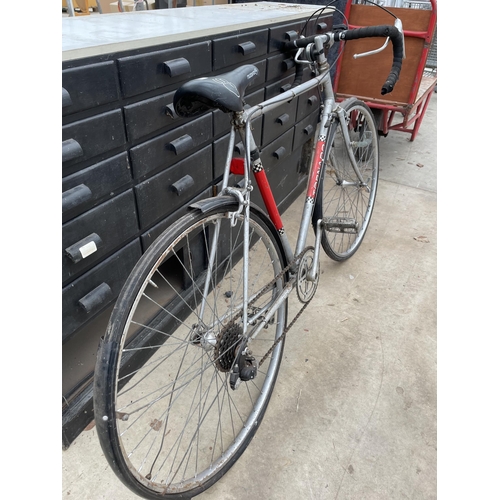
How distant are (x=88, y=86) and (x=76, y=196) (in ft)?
1.10

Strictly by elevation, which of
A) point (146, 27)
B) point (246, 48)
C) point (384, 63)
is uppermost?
point (146, 27)

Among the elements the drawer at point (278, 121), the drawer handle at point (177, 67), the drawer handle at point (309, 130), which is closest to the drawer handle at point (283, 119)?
the drawer at point (278, 121)

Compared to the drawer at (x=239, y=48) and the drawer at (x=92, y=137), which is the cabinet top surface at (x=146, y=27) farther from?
the drawer at (x=92, y=137)

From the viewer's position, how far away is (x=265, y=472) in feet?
5.15

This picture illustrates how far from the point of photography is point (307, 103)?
279 cm

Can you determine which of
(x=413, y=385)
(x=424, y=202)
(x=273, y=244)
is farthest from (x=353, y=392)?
(x=424, y=202)

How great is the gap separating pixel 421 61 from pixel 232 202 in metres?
2.77

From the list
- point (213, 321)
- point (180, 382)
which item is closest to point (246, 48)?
Answer: point (213, 321)

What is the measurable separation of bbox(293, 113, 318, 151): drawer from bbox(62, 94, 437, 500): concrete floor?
2.26 ft

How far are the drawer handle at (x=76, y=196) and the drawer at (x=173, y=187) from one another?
0.26 metres

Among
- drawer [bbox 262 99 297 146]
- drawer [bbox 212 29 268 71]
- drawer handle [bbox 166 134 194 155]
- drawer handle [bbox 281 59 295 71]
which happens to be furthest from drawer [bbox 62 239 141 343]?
drawer handle [bbox 281 59 295 71]

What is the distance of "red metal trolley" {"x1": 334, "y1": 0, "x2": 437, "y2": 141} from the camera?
3129mm

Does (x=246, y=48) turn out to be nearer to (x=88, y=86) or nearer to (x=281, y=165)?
(x=88, y=86)

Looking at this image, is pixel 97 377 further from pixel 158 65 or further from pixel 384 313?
pixel 384 313
